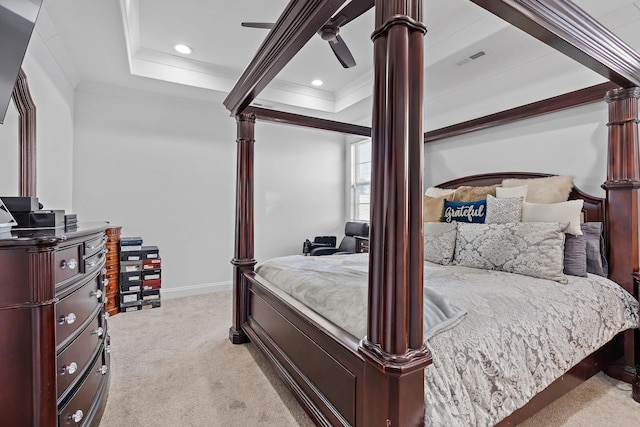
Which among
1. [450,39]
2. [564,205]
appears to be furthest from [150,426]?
[450,39]

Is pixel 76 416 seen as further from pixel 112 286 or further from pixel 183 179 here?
pixel 183 179

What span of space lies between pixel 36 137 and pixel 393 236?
9.82ft

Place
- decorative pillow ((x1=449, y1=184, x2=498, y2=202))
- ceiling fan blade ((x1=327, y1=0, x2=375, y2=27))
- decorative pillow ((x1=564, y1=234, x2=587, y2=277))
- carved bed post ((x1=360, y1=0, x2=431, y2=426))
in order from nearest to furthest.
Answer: carved bed post ((x1=360, y1=0, x2=431, y2=426)) < ceiling fan blade ((x1=327, y1=0, x2=375, y2=27)) < decorative pillow ((x1=564, y1=234, x2=587, y2=277)) < decorative pillow ((x1=449, y1=184, x2=498, y2=202))

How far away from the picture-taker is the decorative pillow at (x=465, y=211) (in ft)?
8.94

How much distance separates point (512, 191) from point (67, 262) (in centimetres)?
312

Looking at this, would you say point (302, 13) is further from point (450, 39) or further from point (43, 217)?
point (450, 39)

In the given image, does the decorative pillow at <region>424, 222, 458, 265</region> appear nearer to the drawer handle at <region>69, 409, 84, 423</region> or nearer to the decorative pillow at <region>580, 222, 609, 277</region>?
the decorative pillow at <region>580, 222, 609, 277</region>

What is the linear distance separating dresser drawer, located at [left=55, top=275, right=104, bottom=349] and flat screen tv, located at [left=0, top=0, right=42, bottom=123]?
1.12m

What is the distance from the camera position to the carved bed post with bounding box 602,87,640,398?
2.09 metres

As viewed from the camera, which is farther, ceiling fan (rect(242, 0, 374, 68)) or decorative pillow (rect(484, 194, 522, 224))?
decorative pillow (rect(484, 194, 522, 224))

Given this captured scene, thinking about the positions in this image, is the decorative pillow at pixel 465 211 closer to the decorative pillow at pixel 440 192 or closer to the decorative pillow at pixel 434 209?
the decorative pillow at pixel 434 209

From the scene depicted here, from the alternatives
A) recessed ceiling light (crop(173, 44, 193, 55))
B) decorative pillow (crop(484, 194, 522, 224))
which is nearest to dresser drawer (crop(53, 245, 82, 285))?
recessed ceiling light (crop(173, 44, 193, 55))

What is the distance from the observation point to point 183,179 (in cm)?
423

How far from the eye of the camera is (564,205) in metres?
2.24
